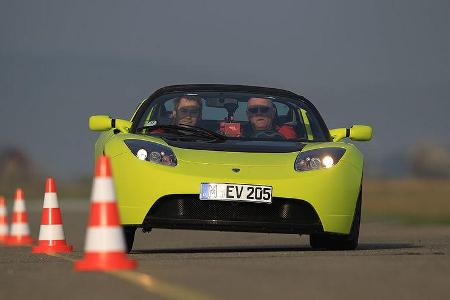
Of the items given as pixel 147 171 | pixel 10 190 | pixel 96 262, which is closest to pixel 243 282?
pixel 96 262

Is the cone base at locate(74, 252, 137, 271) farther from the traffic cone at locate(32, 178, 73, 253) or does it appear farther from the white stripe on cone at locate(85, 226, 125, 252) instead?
the traffic cone at locate(32, 178, 73, 253)

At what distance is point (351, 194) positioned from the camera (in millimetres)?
11797

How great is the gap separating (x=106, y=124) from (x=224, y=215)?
185 cm

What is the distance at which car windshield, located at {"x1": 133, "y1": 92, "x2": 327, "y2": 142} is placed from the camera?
1280cm

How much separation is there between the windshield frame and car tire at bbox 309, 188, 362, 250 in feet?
3.02

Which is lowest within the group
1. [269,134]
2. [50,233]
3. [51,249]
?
[51,249]

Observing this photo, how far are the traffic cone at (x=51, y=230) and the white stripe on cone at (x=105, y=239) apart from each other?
4.38m

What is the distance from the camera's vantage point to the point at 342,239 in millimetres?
12180

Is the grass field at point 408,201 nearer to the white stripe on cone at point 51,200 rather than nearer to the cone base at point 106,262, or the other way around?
the white stripe on cone at point 51,200

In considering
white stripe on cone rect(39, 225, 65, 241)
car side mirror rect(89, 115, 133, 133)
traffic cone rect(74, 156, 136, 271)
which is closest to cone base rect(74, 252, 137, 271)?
traffic cone rect(74, 156, 136, 271)

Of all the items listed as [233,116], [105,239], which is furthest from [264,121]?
[105,239]

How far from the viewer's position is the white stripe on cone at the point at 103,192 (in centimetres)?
905

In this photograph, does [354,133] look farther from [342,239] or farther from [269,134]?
[342,239]

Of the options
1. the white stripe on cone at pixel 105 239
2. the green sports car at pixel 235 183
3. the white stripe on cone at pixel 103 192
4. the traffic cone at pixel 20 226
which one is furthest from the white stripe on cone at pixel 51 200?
the traffic cone at pixel 20 226
